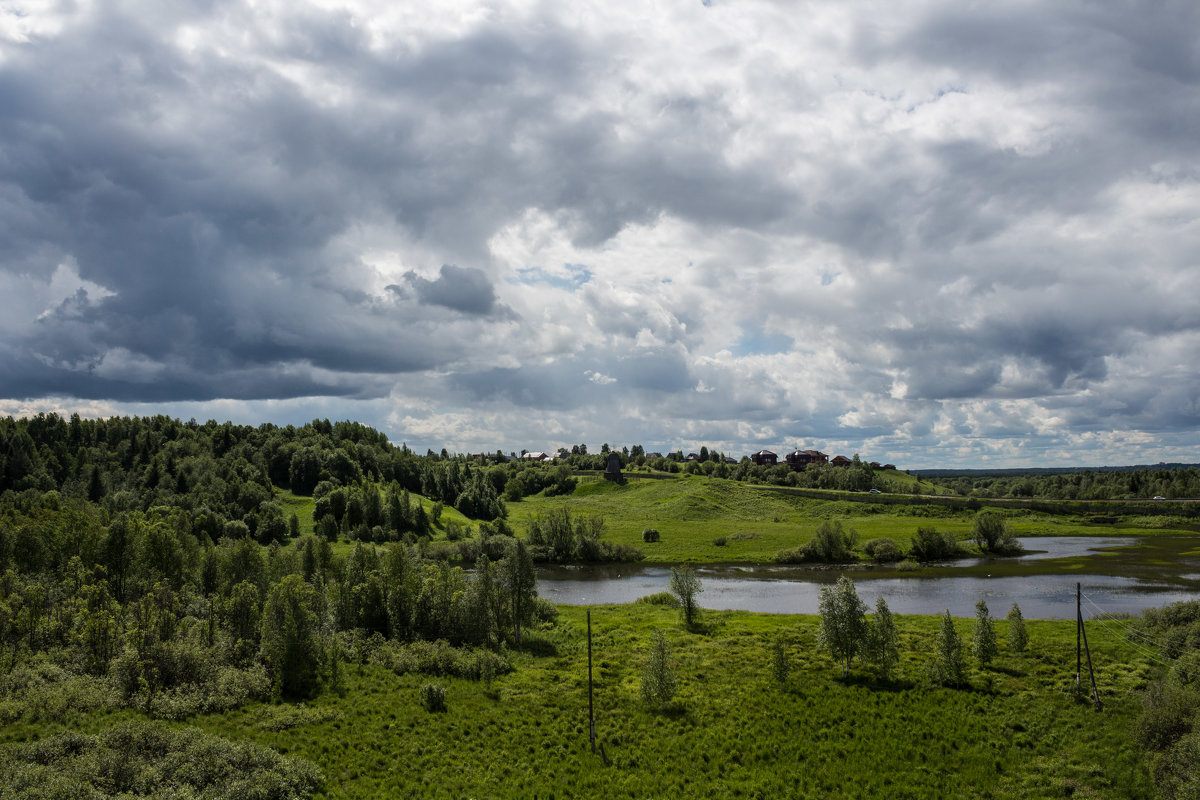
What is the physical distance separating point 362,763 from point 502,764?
8.82 m

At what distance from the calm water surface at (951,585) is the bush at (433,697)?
4684 centimetres

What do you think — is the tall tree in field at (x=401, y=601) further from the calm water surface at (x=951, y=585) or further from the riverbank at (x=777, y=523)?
the riverbank at (x=777, y=523)

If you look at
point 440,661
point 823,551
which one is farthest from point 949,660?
point 823,551

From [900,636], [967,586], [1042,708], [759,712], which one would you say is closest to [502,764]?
[759,712]

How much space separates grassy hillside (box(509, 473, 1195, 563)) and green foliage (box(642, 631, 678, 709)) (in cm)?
8008

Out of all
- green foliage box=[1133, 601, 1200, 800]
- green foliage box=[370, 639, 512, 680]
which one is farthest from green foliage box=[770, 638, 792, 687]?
green foliage box=[370, 639, 512, 680]

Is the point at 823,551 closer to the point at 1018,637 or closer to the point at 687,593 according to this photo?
the point at 687,593

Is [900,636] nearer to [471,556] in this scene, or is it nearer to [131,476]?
[471,556]

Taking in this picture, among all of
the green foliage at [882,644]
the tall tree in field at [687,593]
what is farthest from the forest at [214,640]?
the green foliage at [882,644]

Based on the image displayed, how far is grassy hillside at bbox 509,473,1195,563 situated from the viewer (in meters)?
136

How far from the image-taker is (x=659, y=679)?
49.1m

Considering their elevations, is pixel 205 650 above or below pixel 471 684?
above

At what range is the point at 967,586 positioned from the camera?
96500 millimetres

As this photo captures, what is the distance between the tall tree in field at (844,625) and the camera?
54938 millimetres
